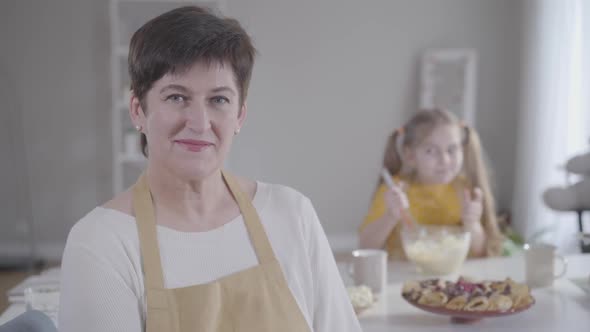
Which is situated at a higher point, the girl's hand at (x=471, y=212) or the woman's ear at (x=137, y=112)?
the woman's ear at (x=137, y=112)

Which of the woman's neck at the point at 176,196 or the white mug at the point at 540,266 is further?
the white mug at the point at 540,266

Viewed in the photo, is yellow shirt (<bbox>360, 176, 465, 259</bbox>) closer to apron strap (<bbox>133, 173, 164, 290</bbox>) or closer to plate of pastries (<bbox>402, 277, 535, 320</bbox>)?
plate of pastries (<bbox>402, 277, 535, 320</bbox>)

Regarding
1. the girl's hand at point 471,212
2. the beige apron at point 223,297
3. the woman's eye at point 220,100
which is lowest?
the girl's hand at point 471,212

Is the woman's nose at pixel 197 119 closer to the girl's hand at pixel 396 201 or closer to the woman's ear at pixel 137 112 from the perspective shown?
the woman's ear at pixel 137 112

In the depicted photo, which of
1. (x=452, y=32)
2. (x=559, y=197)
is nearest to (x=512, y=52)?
(x=452, y=32)

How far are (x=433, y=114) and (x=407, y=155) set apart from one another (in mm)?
179

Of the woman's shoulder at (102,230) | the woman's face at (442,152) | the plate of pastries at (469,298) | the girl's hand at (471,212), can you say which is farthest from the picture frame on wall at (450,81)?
the woman's shoulder at (102,230)

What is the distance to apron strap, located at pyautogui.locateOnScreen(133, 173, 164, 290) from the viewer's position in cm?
107

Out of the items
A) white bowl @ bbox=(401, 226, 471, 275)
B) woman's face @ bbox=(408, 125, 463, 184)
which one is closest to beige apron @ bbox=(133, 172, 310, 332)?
white bowl @ bbox=(401, 226, 471, 275)

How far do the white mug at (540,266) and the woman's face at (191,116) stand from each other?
0.97 meters


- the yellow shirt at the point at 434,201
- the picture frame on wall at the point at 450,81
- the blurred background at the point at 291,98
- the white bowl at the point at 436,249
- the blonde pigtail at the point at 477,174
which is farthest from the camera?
the picture frame on wall at the point at 450,81

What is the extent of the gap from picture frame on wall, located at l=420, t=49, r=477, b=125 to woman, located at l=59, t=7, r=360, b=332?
12.0 feet

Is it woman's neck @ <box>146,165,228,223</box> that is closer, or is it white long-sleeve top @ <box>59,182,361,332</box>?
white long-sleeve top @ <box>59,182,361,332</box>

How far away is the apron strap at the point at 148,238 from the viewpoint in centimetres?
107
